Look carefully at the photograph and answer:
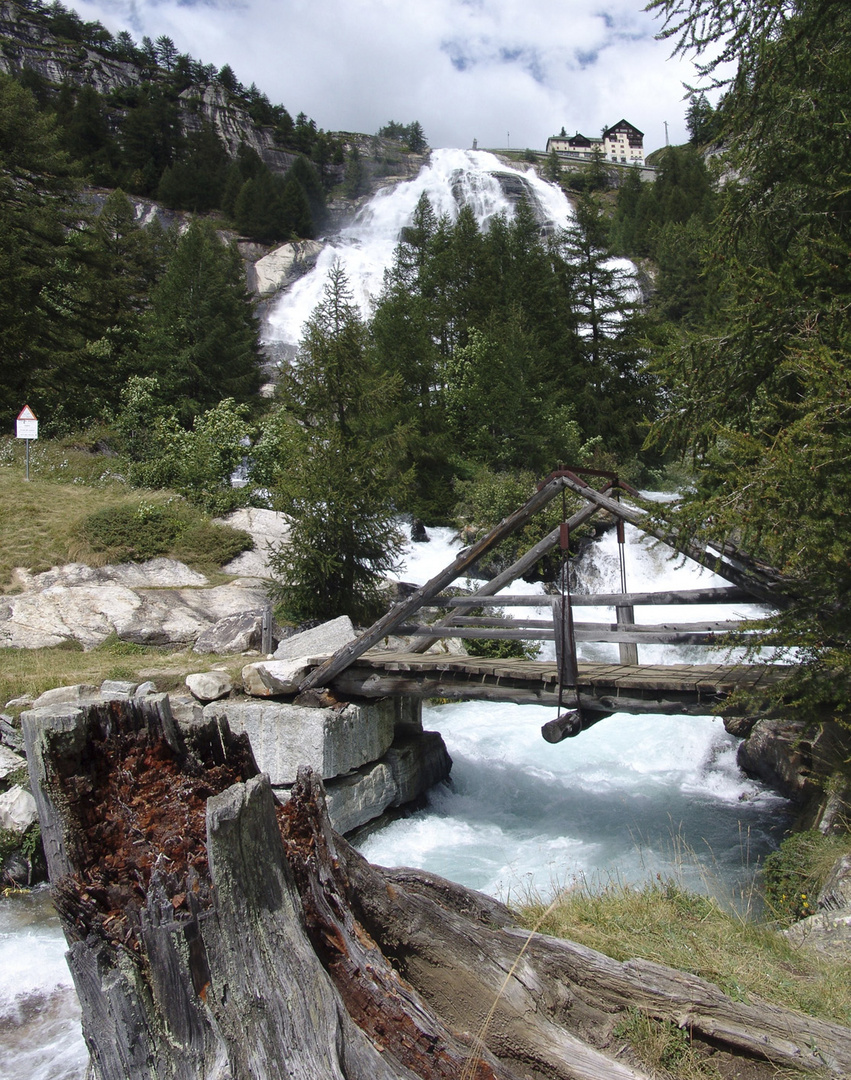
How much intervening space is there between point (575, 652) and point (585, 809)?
315cm

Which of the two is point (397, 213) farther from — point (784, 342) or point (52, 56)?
point (784, 342)

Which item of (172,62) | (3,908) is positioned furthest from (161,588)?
(172,62)

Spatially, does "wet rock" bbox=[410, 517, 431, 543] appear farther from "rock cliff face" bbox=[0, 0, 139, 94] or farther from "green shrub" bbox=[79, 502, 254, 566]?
"rock cliff face" bbox=[0, 0, 139, 94]

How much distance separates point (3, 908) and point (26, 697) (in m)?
2.73

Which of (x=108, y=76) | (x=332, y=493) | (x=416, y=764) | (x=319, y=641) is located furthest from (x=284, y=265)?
(x=416, y=764)

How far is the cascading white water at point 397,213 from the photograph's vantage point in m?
50.2

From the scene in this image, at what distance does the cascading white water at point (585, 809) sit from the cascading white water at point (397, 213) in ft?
129

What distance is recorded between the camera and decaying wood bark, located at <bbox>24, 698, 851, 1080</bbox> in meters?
2.24

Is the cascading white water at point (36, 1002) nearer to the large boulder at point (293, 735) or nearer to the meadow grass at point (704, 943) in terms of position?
the large boulder at point (293, 735)

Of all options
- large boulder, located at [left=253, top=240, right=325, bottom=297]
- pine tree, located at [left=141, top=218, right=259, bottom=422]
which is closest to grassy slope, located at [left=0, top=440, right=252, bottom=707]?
pine tree, located at [left=141, top=218, right=259, bottom=422]

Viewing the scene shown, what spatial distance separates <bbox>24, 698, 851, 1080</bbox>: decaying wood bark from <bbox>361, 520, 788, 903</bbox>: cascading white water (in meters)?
3.27

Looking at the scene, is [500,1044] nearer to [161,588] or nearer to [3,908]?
[3,908]

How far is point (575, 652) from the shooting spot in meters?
7.65

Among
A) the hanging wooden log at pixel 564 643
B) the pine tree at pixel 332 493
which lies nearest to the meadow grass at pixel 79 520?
the pine tree at pixel 332 493
